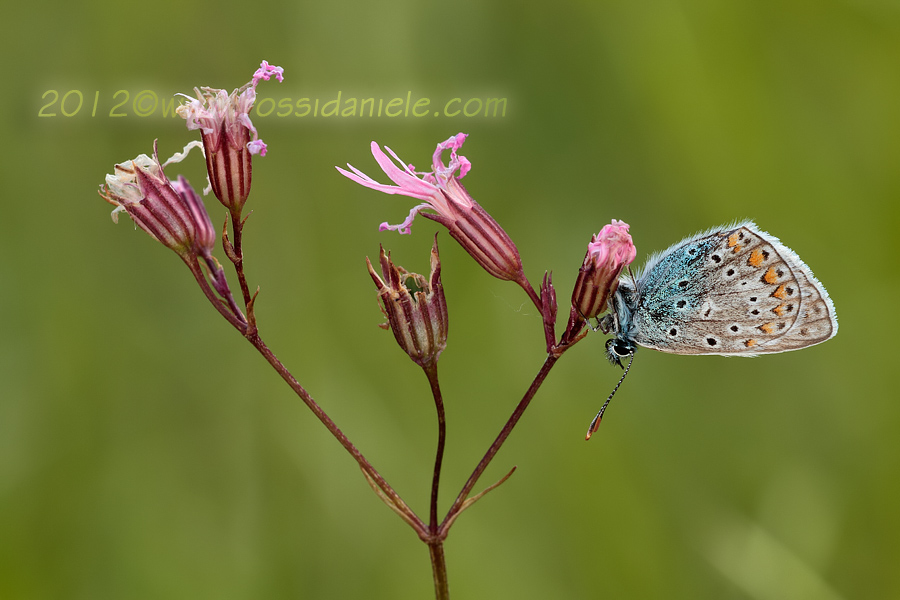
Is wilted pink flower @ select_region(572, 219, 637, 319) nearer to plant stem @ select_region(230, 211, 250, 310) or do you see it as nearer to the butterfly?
the butterfly

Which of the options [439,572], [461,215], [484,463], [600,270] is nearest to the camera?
[439,572]

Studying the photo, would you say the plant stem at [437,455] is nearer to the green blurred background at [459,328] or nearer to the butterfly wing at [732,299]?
the butterfly wing at [732,299]

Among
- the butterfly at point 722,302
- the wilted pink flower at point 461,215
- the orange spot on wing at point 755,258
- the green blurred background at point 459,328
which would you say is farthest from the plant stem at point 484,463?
the green blurred background at point 459,328

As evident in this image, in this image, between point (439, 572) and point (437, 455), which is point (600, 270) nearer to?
point (437, 455)

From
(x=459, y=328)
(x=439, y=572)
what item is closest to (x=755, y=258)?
(x=439, y=572)

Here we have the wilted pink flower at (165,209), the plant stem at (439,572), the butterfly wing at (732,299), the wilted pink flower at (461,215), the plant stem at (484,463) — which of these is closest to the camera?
the plant stem at (439,572)

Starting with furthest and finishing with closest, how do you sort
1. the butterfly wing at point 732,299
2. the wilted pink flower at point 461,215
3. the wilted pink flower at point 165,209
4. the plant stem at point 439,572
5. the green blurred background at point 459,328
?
the green blurred background at point 459,328
the wilted pink flower at point 461,215
the butterfly wing at point 732,299
the wilted pink flower at point 165,209
the plant stem at point 439,572
